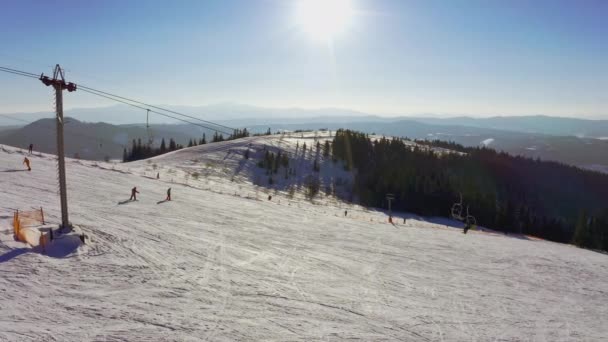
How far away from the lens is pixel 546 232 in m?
82.7

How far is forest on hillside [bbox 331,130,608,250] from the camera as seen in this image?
77.6 meters

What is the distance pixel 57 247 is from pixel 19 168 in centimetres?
2304

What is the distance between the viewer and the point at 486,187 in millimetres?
118875

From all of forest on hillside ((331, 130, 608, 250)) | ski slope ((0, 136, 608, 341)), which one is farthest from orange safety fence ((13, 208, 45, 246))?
forest on hillside ((331, 130, 608, 250))

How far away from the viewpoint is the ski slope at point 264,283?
10734 millimetres

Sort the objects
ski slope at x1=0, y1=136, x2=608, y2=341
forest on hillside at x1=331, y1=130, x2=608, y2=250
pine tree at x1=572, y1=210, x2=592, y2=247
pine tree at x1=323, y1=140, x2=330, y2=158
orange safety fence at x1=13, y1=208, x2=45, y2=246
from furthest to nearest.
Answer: pine tree at x1=323, y1=140, x2=330, y2=158
forest on hillside at x1=331, y1=130, x2=608, y2=250
pine tree at x1=572, y1=210, x2=592, y2=247
orange safety fence at x1=13, y1=208, x2=45, y2=246
ski slope at x1=0, y1=136, x2=608, y2=341

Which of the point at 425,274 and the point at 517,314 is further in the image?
the point at 425,274

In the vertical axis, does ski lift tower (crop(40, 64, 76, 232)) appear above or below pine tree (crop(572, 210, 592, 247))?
above

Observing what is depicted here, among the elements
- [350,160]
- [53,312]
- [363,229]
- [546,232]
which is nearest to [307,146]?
[350,160]

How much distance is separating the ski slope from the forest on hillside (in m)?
30.6

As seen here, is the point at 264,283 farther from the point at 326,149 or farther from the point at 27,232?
the point at 326,149

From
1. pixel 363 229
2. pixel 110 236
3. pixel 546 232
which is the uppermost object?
pixel 110 236

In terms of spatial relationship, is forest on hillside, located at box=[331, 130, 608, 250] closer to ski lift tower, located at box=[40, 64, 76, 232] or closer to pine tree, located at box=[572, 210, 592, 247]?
pine tree, located at box=[572, 210, 592, 247]

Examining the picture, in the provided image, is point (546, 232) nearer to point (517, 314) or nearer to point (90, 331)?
point (517, 314)
